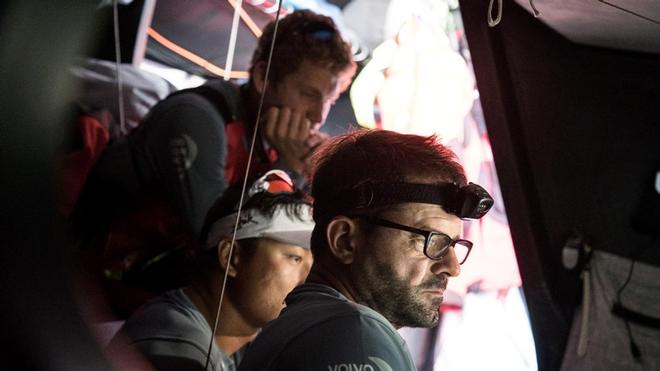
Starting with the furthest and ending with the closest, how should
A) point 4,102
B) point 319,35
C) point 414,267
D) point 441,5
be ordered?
point 441,5, point 319,35, point 414,267, point 4,102

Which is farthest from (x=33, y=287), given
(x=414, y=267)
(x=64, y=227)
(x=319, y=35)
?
(x=319, y=35)

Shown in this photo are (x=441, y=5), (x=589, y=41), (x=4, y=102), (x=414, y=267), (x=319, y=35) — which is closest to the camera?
(x=4, y=102)

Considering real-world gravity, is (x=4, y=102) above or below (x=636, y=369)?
above

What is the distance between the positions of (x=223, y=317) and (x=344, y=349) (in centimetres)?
55

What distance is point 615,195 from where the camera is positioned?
2.52 meters

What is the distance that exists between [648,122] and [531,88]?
0.34 meters

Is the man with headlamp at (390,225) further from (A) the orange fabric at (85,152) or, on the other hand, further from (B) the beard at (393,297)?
(A) the orange fabric at (85,152)

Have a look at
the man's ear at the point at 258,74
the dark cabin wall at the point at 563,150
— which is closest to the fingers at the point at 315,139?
the man's ear at the point at 258,74

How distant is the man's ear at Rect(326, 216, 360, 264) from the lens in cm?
122

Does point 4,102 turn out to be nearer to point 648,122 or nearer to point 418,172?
point 418,172

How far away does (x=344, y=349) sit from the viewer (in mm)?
978

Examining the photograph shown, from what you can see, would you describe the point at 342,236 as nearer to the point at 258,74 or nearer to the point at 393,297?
the point at 393,297

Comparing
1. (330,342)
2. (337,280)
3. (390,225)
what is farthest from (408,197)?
(330,342)

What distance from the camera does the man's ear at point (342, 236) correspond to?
122cm
